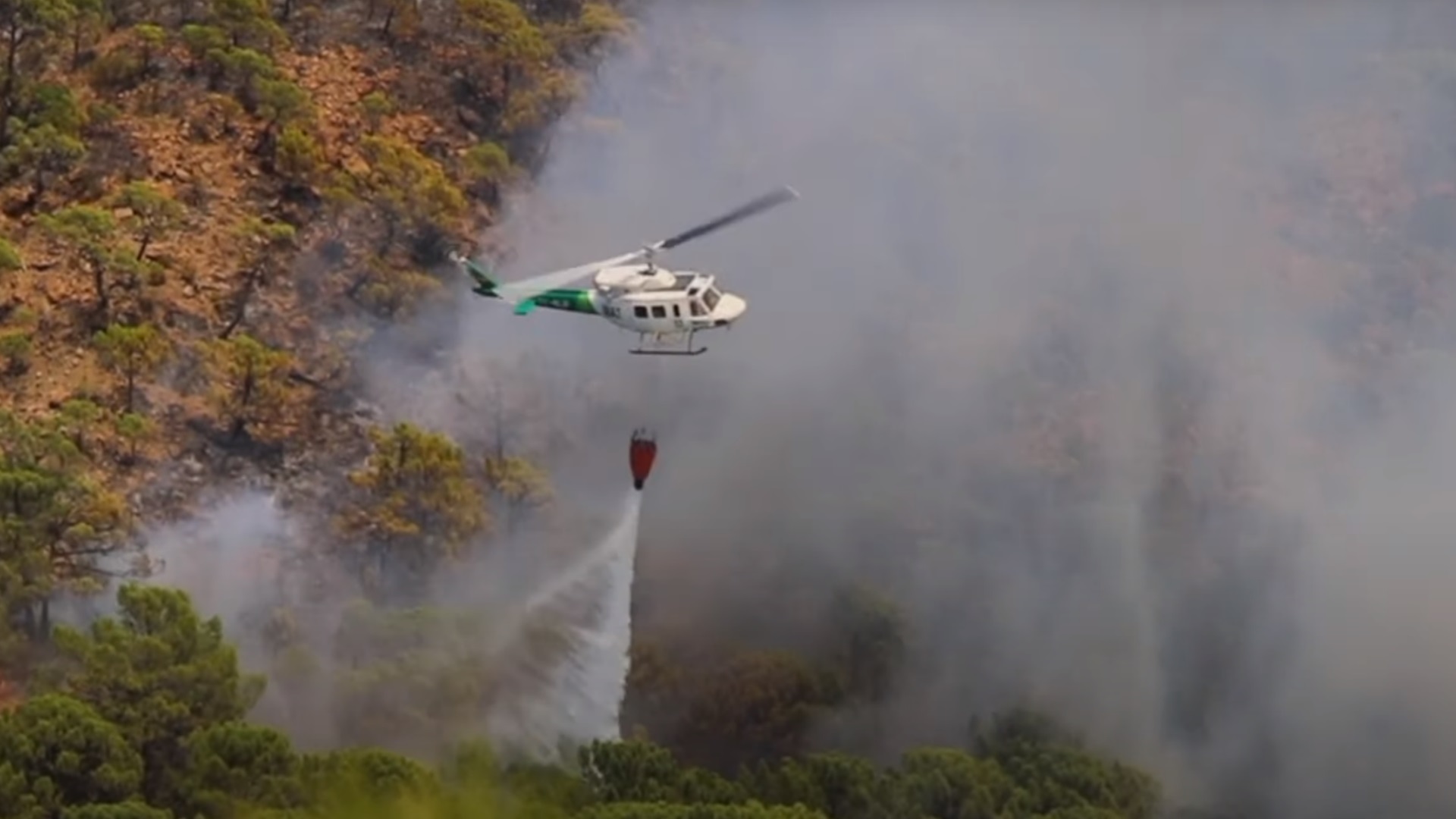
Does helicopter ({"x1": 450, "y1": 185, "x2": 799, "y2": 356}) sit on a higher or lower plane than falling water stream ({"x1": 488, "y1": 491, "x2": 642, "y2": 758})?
higher

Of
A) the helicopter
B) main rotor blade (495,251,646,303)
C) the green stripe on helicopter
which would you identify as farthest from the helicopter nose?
the green stripe on helicopter

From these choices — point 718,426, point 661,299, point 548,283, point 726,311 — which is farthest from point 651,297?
point 718,426

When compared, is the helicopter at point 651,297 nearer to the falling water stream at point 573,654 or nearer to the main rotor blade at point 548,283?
the main rotor blade at point 548,283

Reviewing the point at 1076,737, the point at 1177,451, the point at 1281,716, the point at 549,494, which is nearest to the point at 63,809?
the point at 549,494

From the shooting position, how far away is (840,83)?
84.8 metres

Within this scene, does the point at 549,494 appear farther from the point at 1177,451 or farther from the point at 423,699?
the point at 1177,451

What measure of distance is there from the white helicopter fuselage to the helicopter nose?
0.07ft

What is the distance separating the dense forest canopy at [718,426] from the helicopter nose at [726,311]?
30.9ft

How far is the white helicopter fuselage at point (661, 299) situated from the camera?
5338cm

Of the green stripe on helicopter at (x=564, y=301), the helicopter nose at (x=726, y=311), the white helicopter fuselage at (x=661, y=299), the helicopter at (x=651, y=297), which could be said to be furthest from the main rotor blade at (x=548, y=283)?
the helicopter nose at (x=726, y=311)

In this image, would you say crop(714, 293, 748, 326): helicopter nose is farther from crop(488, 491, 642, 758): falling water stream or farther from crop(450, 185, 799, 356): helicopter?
crop(488, 491, 642, 758): falling water stream

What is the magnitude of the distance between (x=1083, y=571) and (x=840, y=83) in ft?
92.9

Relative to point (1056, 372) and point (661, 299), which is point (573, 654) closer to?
point (661, 299)

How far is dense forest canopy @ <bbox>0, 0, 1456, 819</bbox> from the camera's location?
50.2 metres
